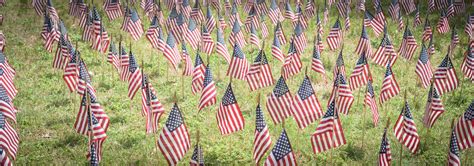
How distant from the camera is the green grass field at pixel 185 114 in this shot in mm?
12070

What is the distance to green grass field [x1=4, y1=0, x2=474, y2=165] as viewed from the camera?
12.1 meters

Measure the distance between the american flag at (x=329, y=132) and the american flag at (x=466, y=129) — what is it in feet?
8.16

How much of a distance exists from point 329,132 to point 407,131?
5.90 feet

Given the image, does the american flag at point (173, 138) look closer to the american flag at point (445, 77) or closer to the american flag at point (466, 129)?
the american flag at point (466, 129)

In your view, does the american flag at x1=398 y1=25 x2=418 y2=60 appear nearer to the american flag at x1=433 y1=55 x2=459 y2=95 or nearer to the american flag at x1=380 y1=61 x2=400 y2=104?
the american flag at x1=433 y1=55 x2=459 y2=95

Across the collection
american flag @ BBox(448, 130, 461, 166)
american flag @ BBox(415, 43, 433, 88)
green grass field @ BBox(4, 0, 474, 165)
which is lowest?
green grass field @ BBox(4, 0, 474, 165)

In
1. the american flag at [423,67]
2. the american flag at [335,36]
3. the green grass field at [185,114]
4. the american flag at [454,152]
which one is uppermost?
the american flag at [335,36]

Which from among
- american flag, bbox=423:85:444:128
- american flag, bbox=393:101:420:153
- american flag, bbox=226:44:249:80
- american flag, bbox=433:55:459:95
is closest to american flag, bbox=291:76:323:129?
american flag, bbox=393:101:420:153

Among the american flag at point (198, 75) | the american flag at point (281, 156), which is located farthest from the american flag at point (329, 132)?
the american flag at point (198, 75)

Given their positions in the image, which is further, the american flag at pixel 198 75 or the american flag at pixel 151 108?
the american flag at pixel 198 75

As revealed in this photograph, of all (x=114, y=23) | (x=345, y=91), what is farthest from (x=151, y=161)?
(x=114, y=23)

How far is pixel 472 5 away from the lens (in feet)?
88.8

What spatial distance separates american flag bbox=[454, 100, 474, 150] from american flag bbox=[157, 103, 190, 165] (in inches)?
231

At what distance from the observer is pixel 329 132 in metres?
10.3
